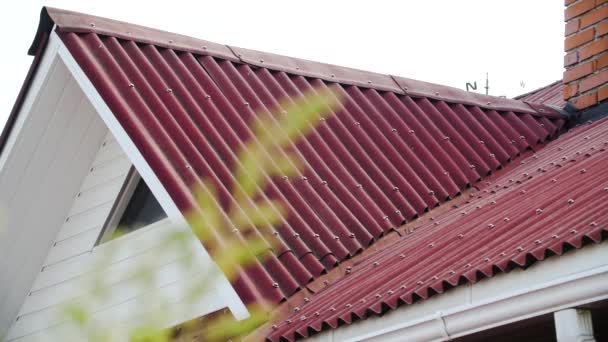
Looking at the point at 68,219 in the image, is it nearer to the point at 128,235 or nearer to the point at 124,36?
the point at 128,235

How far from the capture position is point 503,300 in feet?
16.8

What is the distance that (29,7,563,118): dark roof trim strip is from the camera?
8.60 metres

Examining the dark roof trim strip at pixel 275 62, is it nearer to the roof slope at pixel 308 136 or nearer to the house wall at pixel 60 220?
the roof slope at pixel 308 136

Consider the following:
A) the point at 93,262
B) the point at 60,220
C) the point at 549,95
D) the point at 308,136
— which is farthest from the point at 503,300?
the point at 549,95

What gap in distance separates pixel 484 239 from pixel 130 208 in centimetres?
355

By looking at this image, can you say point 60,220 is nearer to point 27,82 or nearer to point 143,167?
point 27,82

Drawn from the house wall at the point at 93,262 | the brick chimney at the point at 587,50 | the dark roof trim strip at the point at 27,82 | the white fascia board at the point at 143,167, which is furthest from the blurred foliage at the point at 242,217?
the brick chimney at the point at 587,50

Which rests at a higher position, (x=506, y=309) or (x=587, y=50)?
(x=587, y=50)

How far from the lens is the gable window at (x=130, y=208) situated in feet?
29.3

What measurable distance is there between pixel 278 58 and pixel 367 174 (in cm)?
149

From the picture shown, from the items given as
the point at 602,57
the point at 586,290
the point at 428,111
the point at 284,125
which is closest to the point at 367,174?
the point at 284,125

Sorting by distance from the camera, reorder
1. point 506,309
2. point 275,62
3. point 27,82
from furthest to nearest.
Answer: point 275,62 < point 27,82 < point 506,309

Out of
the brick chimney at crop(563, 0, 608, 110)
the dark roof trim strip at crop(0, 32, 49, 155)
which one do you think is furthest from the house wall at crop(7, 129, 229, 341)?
the brick chimney at crop(563, 0, 608, 110)

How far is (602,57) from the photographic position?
9227 millimetres
